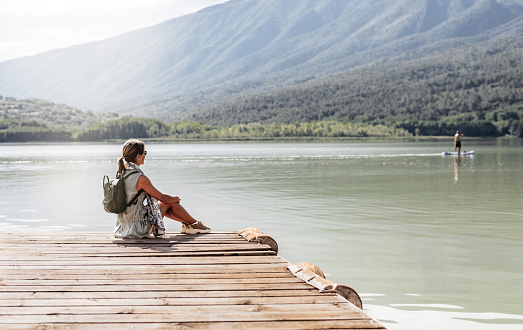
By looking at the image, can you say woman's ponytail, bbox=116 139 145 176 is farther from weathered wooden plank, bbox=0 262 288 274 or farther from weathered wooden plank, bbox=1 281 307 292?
weathered wooden plank, bbox=1 281 307 292

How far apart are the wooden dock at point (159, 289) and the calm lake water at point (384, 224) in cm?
150

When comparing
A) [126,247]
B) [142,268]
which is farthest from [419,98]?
[142,268]

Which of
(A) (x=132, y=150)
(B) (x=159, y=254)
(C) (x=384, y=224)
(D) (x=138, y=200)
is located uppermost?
(A) (x=132, y=150)

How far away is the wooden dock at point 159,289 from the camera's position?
5102 mm

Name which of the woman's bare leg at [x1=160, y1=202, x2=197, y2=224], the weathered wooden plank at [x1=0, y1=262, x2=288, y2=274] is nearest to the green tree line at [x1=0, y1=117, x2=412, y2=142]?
the woman's bare leg at [x1=160, y1=202, x2=197, y2=224]

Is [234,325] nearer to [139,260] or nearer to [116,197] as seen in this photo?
[139,260]

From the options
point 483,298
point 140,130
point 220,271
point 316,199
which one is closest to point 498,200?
point 316,199

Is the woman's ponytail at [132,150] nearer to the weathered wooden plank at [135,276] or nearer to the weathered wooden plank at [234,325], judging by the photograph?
the weathered wooden plank at [135,276]

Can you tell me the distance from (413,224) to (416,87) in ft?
519

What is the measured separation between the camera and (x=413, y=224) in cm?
1373

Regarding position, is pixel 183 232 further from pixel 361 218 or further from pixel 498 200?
pixel 498 200

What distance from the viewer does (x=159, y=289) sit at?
6.05 metres

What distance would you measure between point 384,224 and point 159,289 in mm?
8469

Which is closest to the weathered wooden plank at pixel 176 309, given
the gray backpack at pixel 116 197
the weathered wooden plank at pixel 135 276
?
the weathered wooden plank at pixel 135 276
